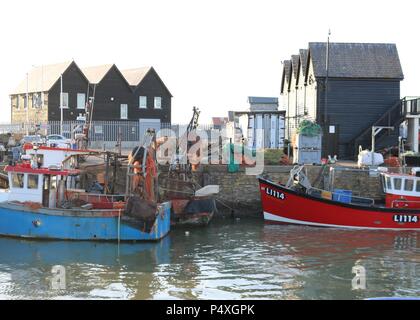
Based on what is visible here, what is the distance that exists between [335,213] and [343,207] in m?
0.36

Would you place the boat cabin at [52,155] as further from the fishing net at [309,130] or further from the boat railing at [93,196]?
the fishing net at [309,130]

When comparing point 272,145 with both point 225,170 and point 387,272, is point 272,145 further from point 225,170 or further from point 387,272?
point 387,272

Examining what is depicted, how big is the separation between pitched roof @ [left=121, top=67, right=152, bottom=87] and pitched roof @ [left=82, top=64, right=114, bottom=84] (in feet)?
9.76

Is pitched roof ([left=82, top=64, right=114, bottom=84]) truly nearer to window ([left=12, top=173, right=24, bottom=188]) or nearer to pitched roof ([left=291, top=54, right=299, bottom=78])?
pitched roof ([left=291, top=54, right=299, bottom=78])

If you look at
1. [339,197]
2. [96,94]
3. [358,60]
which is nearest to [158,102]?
[96,94]

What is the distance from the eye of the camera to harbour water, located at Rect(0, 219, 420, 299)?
12.3m

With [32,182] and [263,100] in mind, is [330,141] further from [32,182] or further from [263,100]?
[32,182]

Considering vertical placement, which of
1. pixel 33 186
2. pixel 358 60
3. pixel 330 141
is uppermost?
pixel 358 60

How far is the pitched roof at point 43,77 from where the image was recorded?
Result: 4755cm

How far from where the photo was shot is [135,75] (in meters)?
52.8

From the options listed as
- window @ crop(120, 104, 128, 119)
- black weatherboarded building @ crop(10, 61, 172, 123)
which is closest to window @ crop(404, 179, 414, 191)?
black weatherboarded building @ crop(10, 61, 172, 123)

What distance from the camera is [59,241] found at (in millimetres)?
17531

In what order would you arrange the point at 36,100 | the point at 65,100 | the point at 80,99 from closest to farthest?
the point at 65,100, the point at 80,99, the point at 36,100

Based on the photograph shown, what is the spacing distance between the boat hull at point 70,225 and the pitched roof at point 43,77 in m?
30.6
